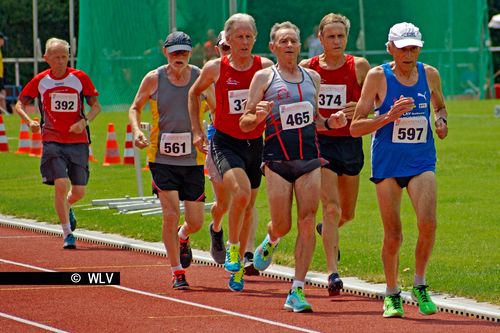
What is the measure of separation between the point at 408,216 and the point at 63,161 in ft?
14.3

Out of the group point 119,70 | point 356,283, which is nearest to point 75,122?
point 356,283

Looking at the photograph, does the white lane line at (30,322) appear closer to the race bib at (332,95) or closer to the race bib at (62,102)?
the race bib at (332,95)

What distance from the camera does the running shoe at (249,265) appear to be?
13.0 m

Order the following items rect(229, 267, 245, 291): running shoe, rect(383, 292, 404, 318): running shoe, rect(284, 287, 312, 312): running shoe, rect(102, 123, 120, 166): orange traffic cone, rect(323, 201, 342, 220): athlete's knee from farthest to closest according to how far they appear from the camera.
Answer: rect(102, 123, 120, 166): orange traffic cone → rect(229, 267, 245, 291): running shoe → rect(323, 201, 342, 220): athlete's knee → rect(284, 287, 312, 312): running shoe → rect(383, 292, 404, 318): running shoe

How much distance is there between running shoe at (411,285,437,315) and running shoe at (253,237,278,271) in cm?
214

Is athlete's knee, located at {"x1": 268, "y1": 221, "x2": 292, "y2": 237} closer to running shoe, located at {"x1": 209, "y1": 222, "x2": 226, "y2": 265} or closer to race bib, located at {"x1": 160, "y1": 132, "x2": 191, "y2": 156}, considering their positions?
race bib, located at {"x1": 160, "y1": 132, "x2": 191, "y2": 156}

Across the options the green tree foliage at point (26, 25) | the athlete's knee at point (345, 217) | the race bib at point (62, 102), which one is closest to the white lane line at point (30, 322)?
the athlete's knee at point (345, 217)

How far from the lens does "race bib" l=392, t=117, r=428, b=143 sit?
34.1ft

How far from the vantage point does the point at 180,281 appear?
481 inches

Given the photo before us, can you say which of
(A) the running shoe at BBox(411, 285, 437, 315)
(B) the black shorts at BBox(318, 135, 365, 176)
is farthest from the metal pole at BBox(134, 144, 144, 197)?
(A) the running shoe at BBox(411, 285, 437, 315)

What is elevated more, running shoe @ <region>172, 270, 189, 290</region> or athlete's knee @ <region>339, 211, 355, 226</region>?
athlete's knee @ <region>339, 211, 355, 226</region>

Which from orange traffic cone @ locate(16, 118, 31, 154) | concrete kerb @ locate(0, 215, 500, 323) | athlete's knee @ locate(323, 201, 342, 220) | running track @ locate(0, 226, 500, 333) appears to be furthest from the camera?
orange traffic cone @ locate(16, 118, 31, 154)

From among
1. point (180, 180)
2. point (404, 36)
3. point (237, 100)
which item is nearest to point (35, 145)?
point (180, 180)

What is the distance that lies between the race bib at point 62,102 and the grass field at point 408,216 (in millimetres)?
1724
